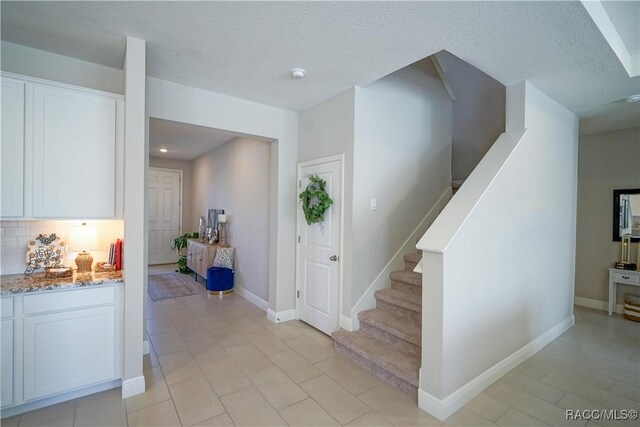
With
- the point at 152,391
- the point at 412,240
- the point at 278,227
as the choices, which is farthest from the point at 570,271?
the point at 152,391

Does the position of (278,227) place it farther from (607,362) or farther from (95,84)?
(607,362)

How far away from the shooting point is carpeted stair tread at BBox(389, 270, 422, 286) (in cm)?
312

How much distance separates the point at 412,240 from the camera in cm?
377

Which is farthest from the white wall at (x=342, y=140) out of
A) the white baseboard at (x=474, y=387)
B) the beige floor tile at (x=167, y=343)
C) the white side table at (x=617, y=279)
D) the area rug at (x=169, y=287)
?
the white side table at (x=617, y=279)

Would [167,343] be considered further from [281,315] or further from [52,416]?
[281,315]

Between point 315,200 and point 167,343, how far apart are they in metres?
2.17

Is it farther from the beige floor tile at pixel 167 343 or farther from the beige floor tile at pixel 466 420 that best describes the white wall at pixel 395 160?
the beige floor tile at pixel 167 343

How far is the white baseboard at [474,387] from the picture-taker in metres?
2.13

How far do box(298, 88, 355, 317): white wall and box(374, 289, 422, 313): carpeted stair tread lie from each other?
358 millimetres

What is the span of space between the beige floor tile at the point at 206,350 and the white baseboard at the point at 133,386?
549 mm

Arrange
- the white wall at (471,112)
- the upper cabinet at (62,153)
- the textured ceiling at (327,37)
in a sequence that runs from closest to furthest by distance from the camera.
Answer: the textured ceiling at (327,37), the upper cabinet at (62,153), the white wall at (471,112)

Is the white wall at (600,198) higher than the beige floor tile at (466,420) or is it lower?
higher

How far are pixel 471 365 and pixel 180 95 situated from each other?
11.7ft

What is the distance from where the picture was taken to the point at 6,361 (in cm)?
200
